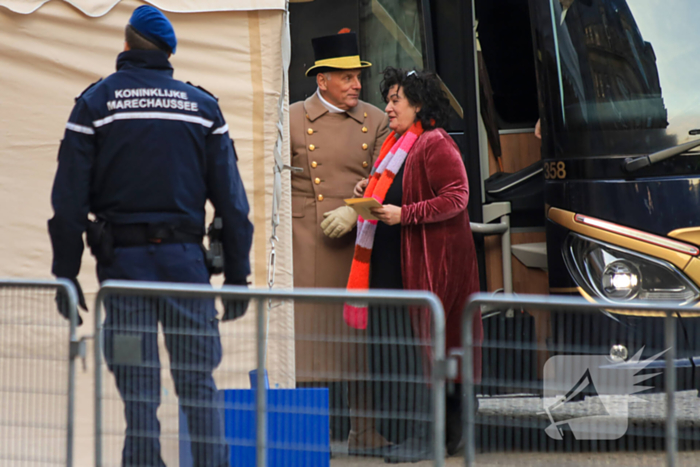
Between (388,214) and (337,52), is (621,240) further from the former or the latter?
(337,52)

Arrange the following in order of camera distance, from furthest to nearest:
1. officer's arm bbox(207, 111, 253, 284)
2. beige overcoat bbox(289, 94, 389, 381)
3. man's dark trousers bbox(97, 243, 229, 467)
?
beige overcoat bbox(289, 94, 389, 381)
officer's arm bbox(207, 111, 253, 284)
man's dark trousers bbox(97, 243, 229, 467)

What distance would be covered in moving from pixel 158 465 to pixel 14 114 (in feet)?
7.15

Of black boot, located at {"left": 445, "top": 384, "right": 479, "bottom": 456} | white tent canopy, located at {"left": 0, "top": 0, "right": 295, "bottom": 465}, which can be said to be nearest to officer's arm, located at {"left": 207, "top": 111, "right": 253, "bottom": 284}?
white tent canopy, located at {"left": 0, "top": 0, "right": 295, "bottom": 465}

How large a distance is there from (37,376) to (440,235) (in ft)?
7.49

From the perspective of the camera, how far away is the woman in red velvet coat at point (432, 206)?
4.73 metres

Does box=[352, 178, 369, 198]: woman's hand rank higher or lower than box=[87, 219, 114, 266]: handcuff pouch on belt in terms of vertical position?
higher

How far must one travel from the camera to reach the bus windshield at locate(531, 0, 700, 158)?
468 centimetres

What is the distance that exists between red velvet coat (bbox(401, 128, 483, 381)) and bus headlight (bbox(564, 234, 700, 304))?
1.83 ft

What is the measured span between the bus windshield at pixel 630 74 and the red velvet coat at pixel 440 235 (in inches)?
26.1

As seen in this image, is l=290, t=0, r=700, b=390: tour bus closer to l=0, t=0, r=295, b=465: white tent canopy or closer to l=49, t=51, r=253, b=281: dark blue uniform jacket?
l=0, t=0, r=295, b=465: white tent canopy

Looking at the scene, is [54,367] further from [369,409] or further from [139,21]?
[139,21]

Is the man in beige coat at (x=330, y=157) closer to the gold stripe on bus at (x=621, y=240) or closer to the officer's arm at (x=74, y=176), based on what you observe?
the gold stripe on bus at (x=621, y=240)

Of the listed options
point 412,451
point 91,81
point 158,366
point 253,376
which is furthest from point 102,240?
point 412,451

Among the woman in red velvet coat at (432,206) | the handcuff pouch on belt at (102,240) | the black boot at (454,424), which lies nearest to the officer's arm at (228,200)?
the handcuff pouch on belt at (102,240)
